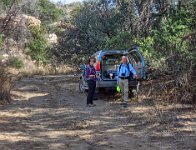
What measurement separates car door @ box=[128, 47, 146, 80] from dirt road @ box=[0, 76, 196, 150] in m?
1.09

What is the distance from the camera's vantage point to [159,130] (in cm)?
840

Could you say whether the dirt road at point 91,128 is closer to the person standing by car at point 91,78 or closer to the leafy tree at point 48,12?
the person standing by car at point 91,78

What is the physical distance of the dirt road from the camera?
7312mm

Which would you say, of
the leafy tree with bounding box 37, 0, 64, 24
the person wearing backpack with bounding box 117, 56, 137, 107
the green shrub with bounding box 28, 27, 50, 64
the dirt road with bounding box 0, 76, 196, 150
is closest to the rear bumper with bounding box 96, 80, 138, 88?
the dirt road with bounding box 0, 76, 196, 150

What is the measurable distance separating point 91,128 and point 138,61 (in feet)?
16.1

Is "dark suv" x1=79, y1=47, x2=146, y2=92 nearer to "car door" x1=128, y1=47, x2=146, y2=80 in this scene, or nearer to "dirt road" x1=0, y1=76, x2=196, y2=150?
"car door" x1=128, y1=47, x2=146, y2=80

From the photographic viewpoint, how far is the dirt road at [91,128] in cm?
731

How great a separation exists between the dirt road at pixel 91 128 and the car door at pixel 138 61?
109cm

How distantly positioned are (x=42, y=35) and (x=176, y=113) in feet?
113

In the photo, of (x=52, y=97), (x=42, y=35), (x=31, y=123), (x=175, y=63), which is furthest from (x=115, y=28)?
(x=42, y=35)

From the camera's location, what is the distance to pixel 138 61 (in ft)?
43.9

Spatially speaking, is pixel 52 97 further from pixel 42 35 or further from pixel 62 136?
pixel 42 35

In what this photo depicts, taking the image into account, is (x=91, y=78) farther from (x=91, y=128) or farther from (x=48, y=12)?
(x=48, y=12)

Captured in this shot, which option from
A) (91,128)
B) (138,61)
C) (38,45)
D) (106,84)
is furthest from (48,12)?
(91,128)
